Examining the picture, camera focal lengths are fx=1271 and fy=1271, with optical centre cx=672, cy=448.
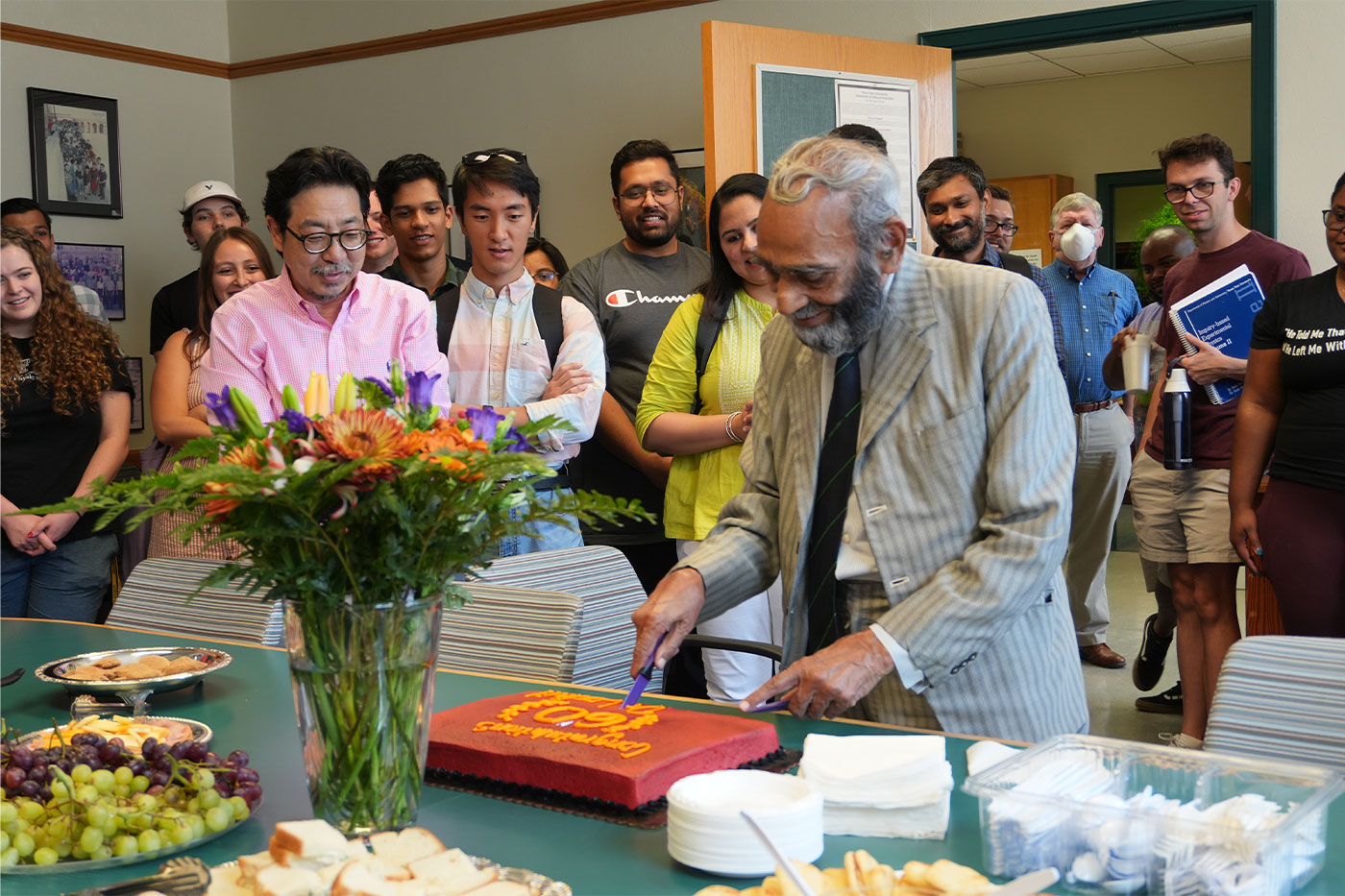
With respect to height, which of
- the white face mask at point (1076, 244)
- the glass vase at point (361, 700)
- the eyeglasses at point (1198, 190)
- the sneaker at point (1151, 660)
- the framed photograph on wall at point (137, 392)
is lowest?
the sneaker at point (1151, 660)

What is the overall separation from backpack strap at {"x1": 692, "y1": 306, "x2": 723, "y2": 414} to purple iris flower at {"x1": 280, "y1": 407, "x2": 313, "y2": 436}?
1999 millimetres

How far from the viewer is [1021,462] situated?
1.79 metres

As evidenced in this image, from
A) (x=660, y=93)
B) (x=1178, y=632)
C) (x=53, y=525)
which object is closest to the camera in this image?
(x=53, y=525)

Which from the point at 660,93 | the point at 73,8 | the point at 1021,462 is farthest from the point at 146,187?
the point at 1021,462

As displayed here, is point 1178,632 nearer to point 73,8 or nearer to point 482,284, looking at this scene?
point 482,284

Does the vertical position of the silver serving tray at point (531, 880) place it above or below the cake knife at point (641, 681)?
below

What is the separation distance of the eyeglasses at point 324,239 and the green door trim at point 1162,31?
3427 mm

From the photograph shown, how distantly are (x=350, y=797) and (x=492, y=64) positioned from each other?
218 inches

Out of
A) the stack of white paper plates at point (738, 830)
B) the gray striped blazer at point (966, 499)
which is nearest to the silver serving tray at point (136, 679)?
the gray striped blazer at point (966, 499)

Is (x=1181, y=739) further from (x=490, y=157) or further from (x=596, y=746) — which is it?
(x=596, y=746)

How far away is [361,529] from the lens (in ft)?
4.01

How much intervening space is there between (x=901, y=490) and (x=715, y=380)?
1305 millimetres

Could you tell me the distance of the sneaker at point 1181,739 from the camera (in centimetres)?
372

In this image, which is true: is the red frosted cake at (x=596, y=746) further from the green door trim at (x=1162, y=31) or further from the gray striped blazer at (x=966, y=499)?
the green door trim at (x=1162, y=31)
